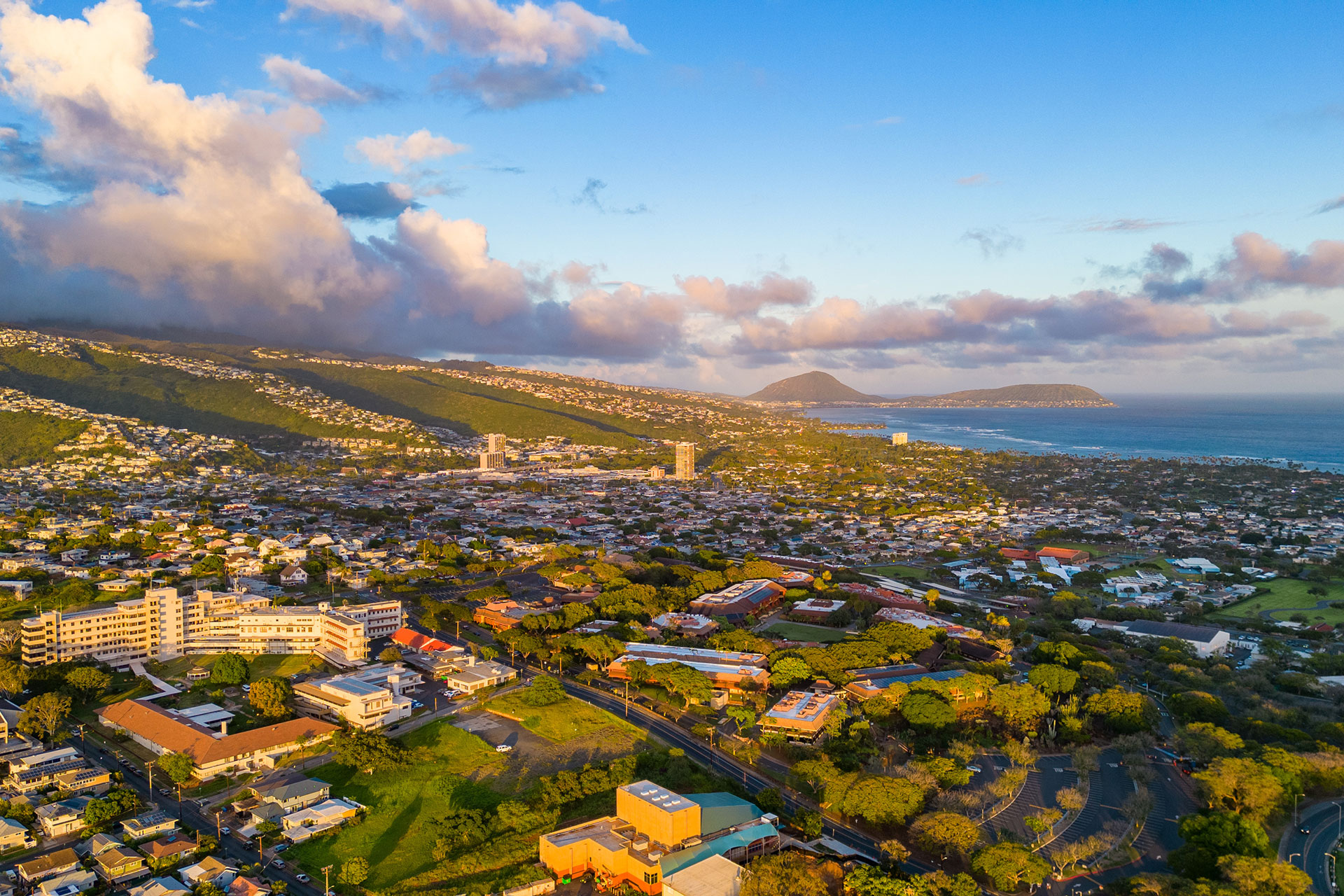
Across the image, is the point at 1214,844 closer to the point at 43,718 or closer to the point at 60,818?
the point at 60,818

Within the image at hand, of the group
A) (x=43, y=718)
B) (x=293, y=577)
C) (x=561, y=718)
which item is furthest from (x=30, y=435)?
(x=561, y=718)

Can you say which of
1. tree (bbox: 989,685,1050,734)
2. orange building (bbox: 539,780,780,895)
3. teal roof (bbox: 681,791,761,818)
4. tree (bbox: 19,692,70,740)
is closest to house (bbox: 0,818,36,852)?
tree (bbox: 19,692,70,740)

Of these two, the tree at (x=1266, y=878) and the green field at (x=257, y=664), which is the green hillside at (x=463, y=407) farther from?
the tree at (x=1266, y=878)

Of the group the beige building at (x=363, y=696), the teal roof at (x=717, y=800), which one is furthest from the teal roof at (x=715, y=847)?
the beige building at (x=363, y=696)

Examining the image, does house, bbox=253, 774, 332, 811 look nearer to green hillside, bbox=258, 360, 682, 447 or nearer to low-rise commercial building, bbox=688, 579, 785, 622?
low-rise commercial building, bbox=688, 579, 785, 622

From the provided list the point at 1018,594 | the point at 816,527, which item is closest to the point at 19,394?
the point at 816,527
